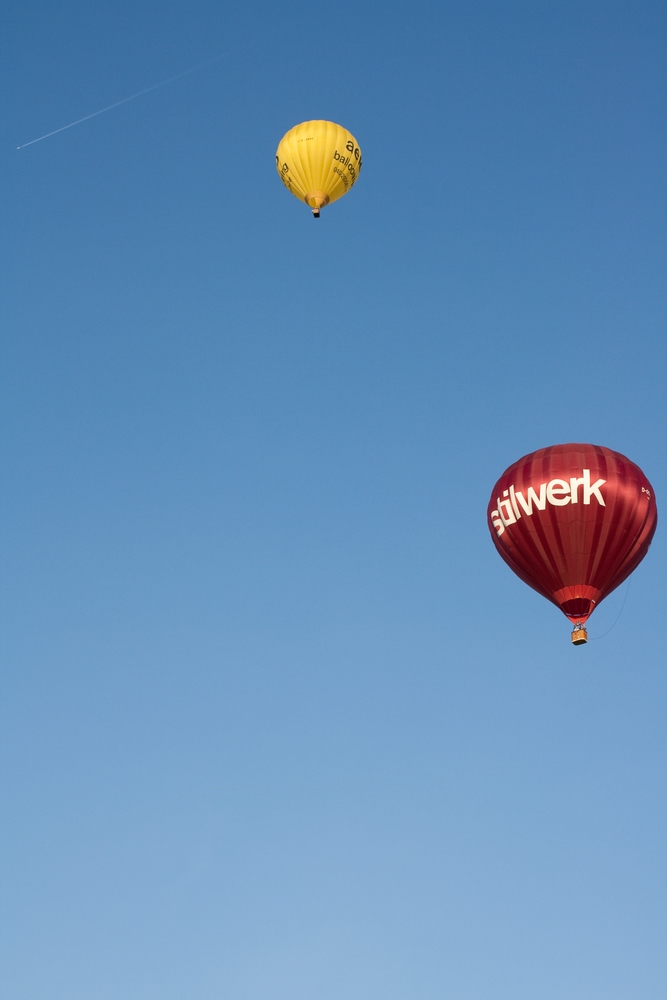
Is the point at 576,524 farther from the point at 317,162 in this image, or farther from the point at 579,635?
the point at 317,162

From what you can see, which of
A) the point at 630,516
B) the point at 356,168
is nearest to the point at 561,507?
the point at 630,516

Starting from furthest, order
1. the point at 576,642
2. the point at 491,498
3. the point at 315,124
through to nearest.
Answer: the point at 315,124 → the point at 491,498 → the point at 576,642

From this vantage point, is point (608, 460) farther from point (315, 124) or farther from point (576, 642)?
point (315, 124)

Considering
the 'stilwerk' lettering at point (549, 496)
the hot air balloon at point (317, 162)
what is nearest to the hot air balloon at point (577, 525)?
the 'stilwerk' lettering at point (549, 496)

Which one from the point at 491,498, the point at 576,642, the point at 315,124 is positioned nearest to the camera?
the point at 576,642

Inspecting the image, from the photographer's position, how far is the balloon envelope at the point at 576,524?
38.2 m

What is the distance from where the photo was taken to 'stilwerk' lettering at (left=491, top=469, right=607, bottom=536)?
38500mm

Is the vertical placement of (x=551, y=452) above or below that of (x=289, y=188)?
below

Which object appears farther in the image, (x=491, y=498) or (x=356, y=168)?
(x=356, y=168)

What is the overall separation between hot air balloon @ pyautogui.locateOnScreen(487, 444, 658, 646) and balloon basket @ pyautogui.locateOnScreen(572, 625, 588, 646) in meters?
0.02

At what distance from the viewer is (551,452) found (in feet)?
131

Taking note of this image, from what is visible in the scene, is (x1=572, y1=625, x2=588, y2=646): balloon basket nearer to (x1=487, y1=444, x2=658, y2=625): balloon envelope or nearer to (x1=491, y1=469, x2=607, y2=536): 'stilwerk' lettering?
(x1=487, y1=444, x2=658, y2=625): balloon envelope

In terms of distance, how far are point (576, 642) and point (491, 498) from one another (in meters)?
4.98

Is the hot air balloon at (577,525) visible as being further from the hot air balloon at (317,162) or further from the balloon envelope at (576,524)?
the hot air balloon at (317,162)
